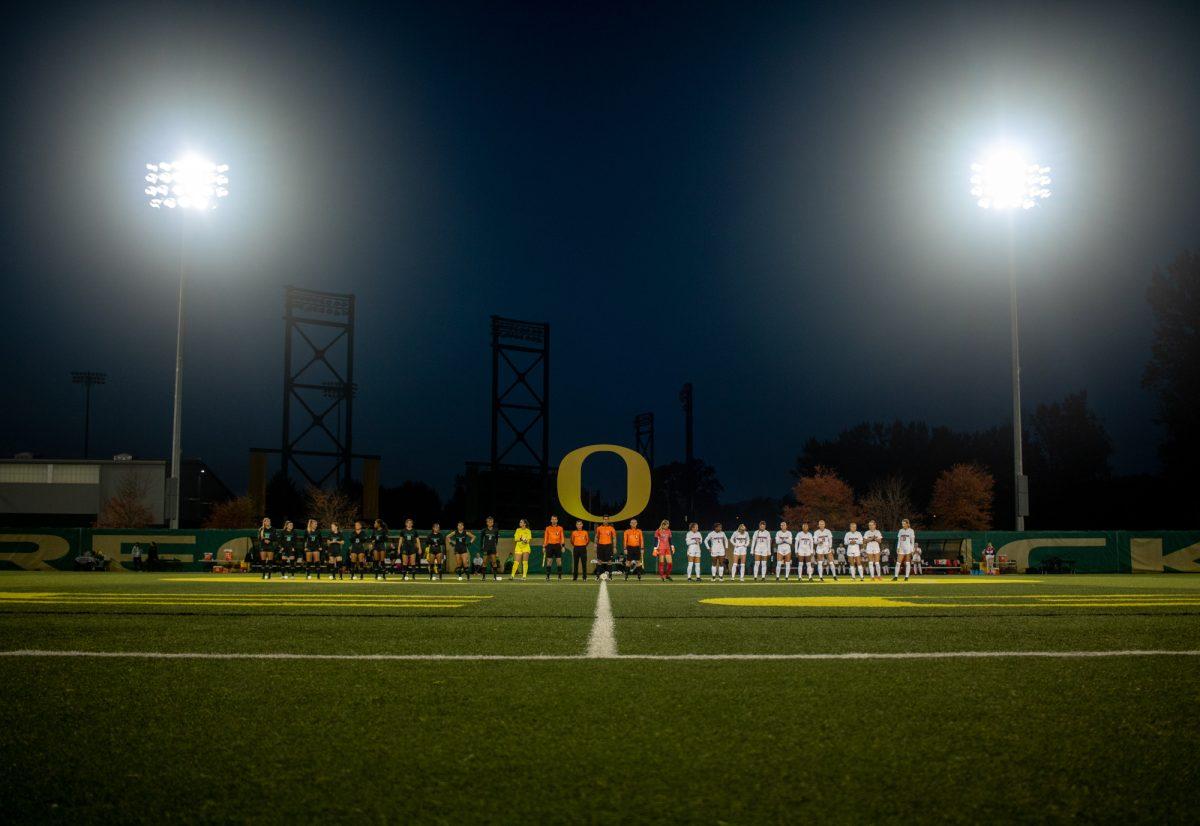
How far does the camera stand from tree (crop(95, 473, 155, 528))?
5178 centimetres

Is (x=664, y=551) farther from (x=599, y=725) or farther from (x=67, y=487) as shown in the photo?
(x=67, y=487)

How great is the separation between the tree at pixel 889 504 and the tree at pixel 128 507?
5192cm

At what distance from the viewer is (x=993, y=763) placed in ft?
10.3

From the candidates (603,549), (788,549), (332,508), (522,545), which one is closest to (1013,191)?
(788,549)

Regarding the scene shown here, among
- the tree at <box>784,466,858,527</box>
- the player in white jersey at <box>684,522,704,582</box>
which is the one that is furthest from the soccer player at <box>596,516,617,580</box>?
the tree at <box>784,466,858,527</box>

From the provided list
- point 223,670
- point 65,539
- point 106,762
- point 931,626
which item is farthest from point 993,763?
point 65,539

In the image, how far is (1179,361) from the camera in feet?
158

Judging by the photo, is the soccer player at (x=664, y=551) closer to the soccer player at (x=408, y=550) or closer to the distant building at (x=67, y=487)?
the soccer player at (x=408, y=550)

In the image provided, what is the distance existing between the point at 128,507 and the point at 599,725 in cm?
5691

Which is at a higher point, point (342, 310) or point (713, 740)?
point (342, 310)

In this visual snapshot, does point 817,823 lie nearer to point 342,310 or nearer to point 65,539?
point 65,539

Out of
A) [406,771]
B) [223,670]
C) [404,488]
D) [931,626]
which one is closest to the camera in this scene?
[406,771]

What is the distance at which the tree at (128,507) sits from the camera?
170 feet

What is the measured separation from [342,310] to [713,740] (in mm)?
48221
